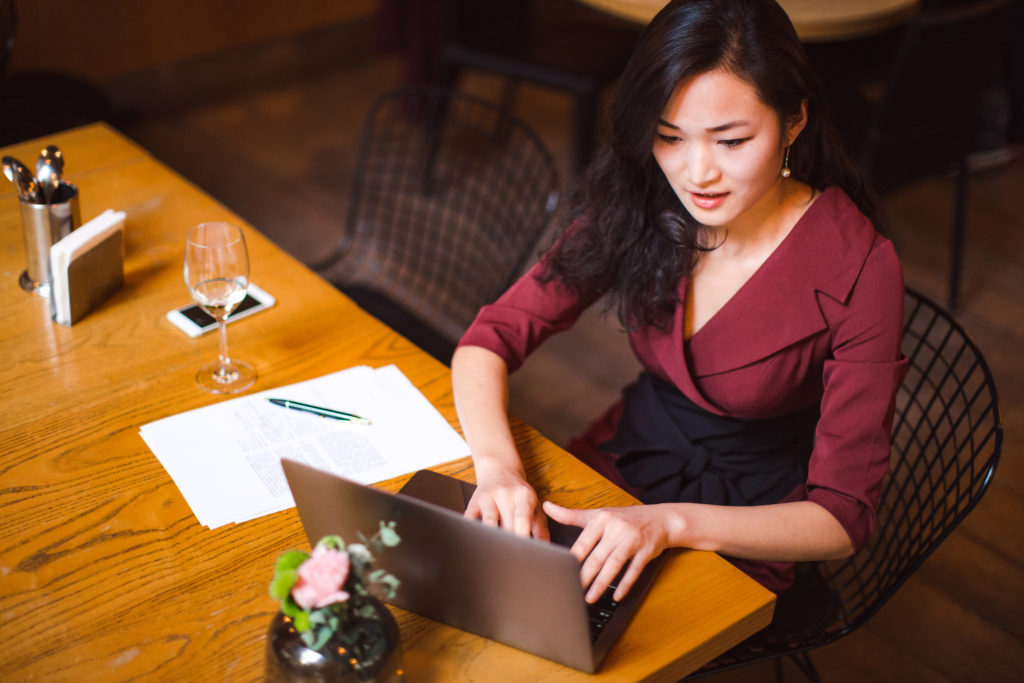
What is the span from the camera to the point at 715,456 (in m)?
1.54

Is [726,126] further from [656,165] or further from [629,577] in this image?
[629,577]

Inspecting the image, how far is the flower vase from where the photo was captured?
815mm

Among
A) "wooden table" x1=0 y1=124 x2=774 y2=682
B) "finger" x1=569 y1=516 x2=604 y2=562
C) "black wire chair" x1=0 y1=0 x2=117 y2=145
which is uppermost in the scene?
"finger" x1=569 y1=516 x2=604 y2=562

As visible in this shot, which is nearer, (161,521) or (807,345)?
(161,521)

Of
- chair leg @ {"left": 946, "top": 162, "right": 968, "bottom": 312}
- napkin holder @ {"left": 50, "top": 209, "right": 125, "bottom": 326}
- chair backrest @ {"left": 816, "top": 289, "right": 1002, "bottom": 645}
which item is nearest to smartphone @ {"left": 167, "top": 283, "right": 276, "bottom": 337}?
napkin holder @ {"left": 50, "top": 209, "right": 125, "bottom": 326}

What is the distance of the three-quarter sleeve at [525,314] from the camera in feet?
4.78

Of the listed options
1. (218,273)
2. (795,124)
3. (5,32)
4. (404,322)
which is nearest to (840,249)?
(795,124)

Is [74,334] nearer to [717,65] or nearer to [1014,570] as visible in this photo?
[717,65]

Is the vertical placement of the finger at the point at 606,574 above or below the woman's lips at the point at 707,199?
below

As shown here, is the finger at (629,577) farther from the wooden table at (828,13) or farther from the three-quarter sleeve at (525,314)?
the wooden table at (828,13)

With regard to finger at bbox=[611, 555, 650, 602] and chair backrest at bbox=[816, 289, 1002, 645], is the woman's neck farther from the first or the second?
finger at bbox=[611, 555, 650, 602]

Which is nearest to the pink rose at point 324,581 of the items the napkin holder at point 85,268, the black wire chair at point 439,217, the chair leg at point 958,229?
the napkin holder at point 85,268

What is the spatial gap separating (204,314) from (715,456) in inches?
32.6

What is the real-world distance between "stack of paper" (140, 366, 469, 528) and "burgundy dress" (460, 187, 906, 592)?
19 centimetres
